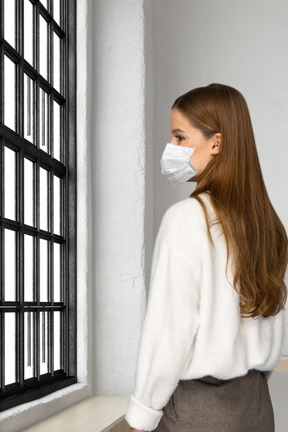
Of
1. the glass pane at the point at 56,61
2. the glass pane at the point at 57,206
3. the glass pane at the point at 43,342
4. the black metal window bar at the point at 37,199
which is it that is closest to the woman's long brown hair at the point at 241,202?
the black metal window bar at the point at 37,199

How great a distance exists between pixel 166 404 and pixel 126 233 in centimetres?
243

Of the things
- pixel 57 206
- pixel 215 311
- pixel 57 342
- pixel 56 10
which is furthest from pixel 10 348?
pixel 56 10

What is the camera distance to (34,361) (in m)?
3.20

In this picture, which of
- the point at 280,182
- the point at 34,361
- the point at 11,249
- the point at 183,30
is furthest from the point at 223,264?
the point at 183,30

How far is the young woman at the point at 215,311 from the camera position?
1602 millimetres

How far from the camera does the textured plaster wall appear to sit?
4.01m

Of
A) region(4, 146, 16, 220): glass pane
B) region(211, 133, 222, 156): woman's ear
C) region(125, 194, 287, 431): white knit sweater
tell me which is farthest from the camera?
region(4, 146, 16, 220): glass pane

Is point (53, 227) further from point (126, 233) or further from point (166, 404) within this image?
point (166, 404)

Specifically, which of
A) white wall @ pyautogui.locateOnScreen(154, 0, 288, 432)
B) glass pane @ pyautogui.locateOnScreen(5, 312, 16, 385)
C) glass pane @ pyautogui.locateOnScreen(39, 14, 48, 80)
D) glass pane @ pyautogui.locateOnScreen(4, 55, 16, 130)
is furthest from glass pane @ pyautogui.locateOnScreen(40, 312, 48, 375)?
white wall @ pyautogui.locateOnScreen(154, 0, 288, 432)

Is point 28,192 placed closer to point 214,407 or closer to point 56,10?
point 56,10

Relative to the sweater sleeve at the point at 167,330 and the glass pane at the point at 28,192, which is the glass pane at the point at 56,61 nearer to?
the glass pane at the point at 28,192

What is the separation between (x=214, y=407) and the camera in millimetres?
1602

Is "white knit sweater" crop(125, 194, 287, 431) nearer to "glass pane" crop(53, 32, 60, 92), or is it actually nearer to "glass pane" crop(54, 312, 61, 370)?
"glass pane" crop(54, 312, 61, 370)

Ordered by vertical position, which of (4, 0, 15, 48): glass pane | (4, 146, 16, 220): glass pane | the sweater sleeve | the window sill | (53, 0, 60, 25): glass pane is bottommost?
the window sill
